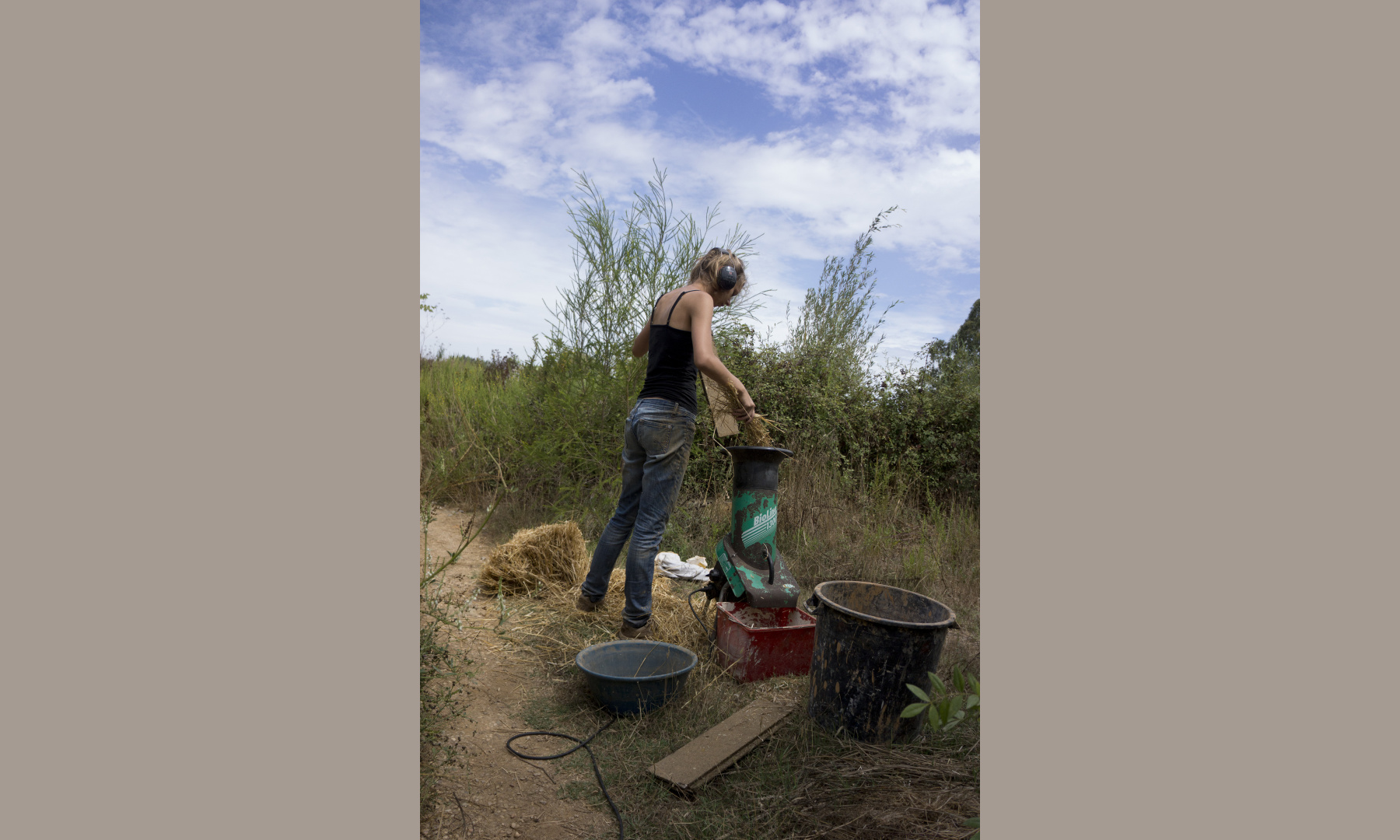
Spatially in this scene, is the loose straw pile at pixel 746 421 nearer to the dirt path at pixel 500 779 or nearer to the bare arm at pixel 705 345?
the bare arm at pixel 705 345

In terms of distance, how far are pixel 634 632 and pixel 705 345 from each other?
1.70 m

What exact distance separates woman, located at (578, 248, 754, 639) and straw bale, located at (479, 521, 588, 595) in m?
1.08

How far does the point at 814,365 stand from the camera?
24.9 ft

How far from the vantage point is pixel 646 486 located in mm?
3801

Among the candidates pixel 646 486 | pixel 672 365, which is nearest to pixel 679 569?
pixel 646 486

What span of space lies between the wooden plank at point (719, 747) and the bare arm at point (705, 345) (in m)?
1.50

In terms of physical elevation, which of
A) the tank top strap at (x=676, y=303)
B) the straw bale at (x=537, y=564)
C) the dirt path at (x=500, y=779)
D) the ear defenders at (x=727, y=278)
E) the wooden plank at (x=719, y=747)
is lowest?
the dirt path at (x=500, y=779)

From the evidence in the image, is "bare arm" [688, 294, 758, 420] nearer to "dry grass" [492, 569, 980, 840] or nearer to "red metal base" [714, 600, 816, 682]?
"red metal base" [714, 600, 816, 682]

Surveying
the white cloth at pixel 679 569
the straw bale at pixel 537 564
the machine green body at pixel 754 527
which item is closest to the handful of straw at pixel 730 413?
the machine green body at pixel 754 527

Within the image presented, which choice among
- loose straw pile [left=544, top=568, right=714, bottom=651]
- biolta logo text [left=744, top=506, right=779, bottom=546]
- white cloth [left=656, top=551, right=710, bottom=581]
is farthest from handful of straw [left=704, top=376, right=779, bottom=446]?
A: loose straw pile [left=544, top=568, right=714, bottom=651]

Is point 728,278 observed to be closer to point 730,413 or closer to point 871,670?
point 730,413

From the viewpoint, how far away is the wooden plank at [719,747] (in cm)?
261

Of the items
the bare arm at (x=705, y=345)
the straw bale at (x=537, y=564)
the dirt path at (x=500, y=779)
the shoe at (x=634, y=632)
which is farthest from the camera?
the straw bale at (x=537, y=564)

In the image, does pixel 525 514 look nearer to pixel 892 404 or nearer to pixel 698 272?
pixel 698 272
